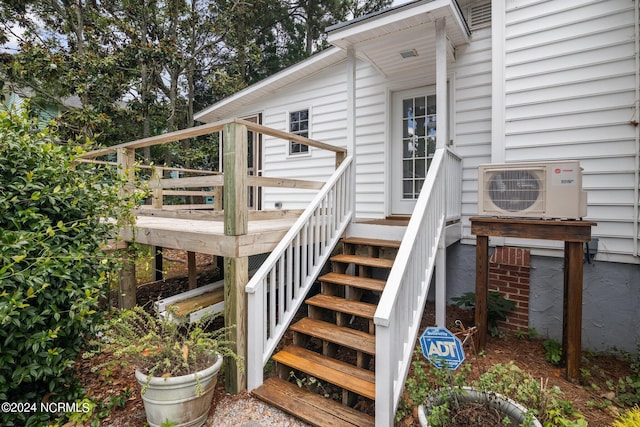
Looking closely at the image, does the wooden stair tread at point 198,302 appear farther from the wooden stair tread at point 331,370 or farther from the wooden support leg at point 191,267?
the wooden support leg at point 191,267

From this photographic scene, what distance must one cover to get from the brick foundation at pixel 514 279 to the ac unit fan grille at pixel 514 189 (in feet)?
3.45

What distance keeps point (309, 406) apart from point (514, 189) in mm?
2473

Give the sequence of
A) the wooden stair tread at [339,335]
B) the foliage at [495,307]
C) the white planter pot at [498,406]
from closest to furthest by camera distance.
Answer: the white planter pot at [498,406], the wooden stair tread at [339,335], the foliage at [495,307]

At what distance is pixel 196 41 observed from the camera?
9.93 meters

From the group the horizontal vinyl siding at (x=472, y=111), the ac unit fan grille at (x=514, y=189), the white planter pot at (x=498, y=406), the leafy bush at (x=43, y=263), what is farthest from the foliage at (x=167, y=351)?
the horizontal vinyl siding at (x=472, y=111)

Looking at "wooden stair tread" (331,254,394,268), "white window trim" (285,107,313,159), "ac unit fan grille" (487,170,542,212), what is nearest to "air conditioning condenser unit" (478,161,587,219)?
"ac unit fan grille" (487,170,542,212)

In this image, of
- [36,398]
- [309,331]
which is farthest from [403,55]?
[36,398]

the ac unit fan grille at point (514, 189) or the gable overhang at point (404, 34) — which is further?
the gable overhang at point (404, 34)

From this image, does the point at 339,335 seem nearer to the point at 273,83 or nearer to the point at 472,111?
the point at 472,111

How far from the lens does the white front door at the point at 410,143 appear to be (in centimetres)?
450

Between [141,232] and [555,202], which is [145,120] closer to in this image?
[141,232]

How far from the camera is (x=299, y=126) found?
597 centimetres

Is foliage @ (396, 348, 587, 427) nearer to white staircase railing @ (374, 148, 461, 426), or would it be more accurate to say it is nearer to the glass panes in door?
white staircase railing @ (374, 148, 461, 426)

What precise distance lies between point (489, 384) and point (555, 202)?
165cm
